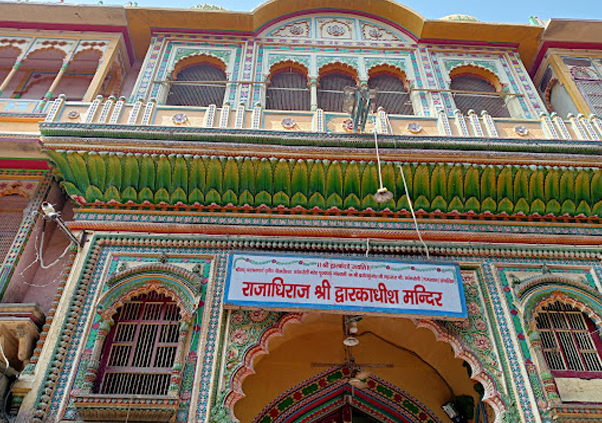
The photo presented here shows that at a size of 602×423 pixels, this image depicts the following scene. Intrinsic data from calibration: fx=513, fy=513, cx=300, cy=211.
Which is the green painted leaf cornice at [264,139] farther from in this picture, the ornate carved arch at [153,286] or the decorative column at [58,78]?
the ornate carved arch at [153,286]

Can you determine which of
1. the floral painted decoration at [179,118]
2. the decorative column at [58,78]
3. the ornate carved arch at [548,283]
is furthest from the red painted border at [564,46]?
the decorative column at [58,78]

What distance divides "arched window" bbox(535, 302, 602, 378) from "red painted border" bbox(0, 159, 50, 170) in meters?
6.34

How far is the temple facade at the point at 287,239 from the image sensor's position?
5117mm

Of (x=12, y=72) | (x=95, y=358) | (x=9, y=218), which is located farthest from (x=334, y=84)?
(x=95, y=358)

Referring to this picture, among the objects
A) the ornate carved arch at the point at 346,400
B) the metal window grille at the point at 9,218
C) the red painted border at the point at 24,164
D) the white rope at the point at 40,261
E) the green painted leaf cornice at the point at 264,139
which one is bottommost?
the ornate carved arch at the point at 346,400

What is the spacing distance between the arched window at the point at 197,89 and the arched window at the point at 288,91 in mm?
747

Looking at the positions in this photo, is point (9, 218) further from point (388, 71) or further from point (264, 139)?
point (388, 71)

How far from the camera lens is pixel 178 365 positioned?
4.92 m

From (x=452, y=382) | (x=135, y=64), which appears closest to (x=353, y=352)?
(x=452, y=382)

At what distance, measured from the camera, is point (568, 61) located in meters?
8.36

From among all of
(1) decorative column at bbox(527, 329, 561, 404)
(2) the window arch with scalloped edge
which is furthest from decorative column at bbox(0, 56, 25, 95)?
(1) decorative column at bbox(527, 329, 561, 404)

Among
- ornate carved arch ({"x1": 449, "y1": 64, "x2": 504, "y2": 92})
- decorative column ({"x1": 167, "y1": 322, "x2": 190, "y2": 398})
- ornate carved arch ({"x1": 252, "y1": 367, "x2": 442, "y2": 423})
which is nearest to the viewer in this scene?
decorative column ({"x1": 167, "y1": 322, "x2": 190, "y2": 398})

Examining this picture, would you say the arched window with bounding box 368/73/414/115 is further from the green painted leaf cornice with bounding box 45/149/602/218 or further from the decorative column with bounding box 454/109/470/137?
the green painted leaf cornice with bounding box 45/149/602/218

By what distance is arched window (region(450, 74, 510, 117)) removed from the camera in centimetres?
784
